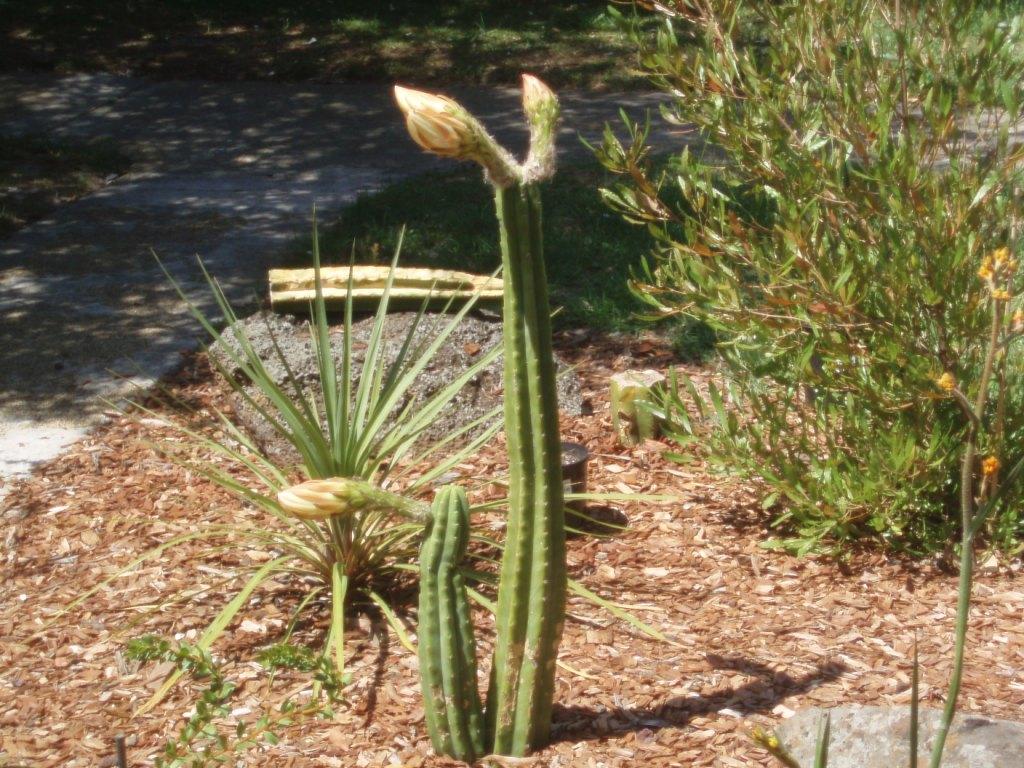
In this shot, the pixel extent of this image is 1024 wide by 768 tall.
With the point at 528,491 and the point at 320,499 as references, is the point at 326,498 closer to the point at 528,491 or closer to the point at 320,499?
the point at 320,499

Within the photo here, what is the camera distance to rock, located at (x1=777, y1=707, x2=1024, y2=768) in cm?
243

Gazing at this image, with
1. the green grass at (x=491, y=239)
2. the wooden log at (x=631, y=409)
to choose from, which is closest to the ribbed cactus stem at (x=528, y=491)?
the wooden log at (x=631, y=409)

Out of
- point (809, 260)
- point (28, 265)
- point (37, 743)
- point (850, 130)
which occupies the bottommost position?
point (37, 743)

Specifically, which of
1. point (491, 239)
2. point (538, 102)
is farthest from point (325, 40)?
point (538, 102)

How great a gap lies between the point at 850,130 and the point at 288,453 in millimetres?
2349

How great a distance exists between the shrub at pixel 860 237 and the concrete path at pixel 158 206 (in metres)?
2.28

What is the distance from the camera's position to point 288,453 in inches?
182

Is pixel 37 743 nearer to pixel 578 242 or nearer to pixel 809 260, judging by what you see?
pixel 809 260

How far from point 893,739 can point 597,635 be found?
3.24ft

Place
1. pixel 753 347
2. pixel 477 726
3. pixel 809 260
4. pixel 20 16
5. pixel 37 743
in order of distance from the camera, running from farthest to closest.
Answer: pixel 20 16, pixel 753 347, pixel 809 260, pixel 37 743, pixel 477 726

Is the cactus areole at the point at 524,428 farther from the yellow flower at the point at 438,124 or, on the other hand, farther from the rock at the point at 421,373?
the rock at the point at 421,373

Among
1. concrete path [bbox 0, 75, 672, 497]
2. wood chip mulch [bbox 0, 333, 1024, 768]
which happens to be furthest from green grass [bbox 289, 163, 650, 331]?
wood chip mulch [bbox 0, 333, 1024, 768]


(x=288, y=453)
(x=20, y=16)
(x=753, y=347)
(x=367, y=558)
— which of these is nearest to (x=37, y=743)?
(x=367, y=558)

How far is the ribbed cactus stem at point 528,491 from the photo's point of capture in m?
2.44
